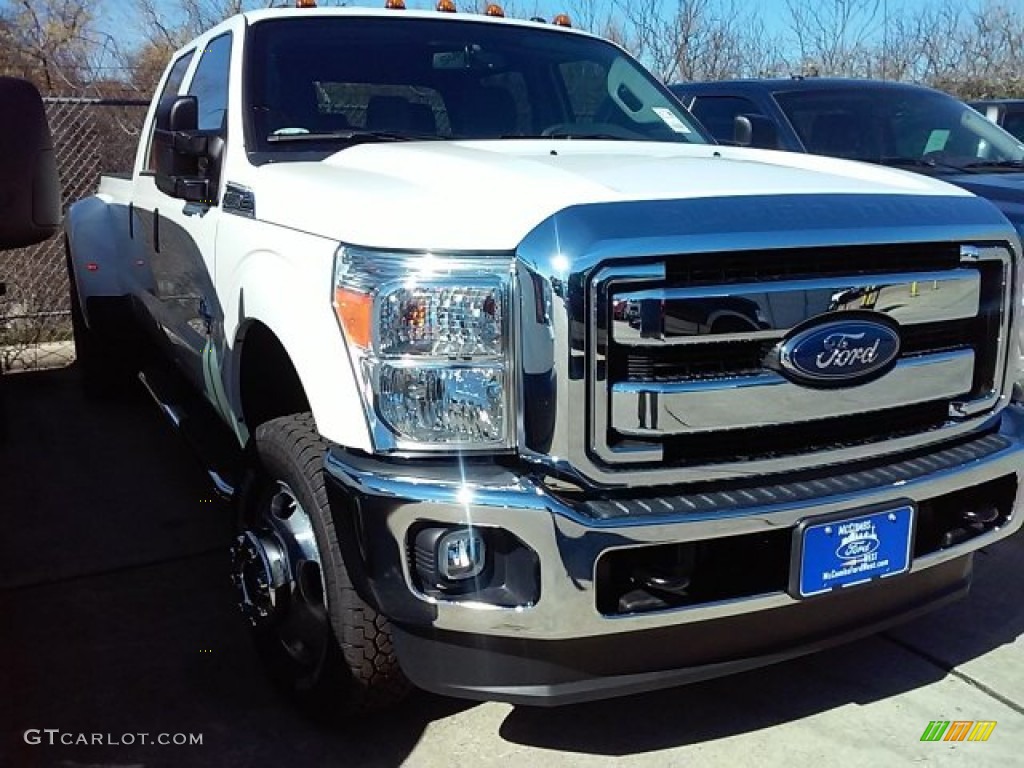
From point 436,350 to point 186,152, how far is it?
5.01 ft

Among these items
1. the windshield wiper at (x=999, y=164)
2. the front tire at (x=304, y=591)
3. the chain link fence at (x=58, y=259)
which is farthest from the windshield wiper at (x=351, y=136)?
the chain link fence at (x=58, y=259)

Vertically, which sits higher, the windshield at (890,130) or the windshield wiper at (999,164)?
the windshield at (890,130)

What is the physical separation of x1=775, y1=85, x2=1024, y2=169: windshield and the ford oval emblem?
12.9 feet

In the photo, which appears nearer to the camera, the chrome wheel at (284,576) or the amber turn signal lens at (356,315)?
the amber turn signal lens at (356,315)

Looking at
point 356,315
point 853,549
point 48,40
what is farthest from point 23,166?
point 48,40

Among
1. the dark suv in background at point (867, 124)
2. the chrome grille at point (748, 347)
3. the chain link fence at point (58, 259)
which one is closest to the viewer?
the chrome grille at point (748, 347)

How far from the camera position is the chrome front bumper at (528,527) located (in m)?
2.24

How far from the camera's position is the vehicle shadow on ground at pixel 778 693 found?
2.88m

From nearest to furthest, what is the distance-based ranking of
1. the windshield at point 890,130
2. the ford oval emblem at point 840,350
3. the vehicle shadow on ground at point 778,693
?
the ford oval emblem at point 840,350 < the vehicle shadow on ground at point 778,693 < the windshield at point 890,130

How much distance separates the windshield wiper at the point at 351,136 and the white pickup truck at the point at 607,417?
31cm

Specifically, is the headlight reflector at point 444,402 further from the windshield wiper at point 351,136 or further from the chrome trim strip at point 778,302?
the windshield wiper at point 351,136

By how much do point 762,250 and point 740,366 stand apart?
0.27 m

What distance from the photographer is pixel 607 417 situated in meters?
2.29

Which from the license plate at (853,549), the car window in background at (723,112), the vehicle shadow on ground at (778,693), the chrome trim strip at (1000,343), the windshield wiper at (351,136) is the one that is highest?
the windshield wiper at (351,136)
